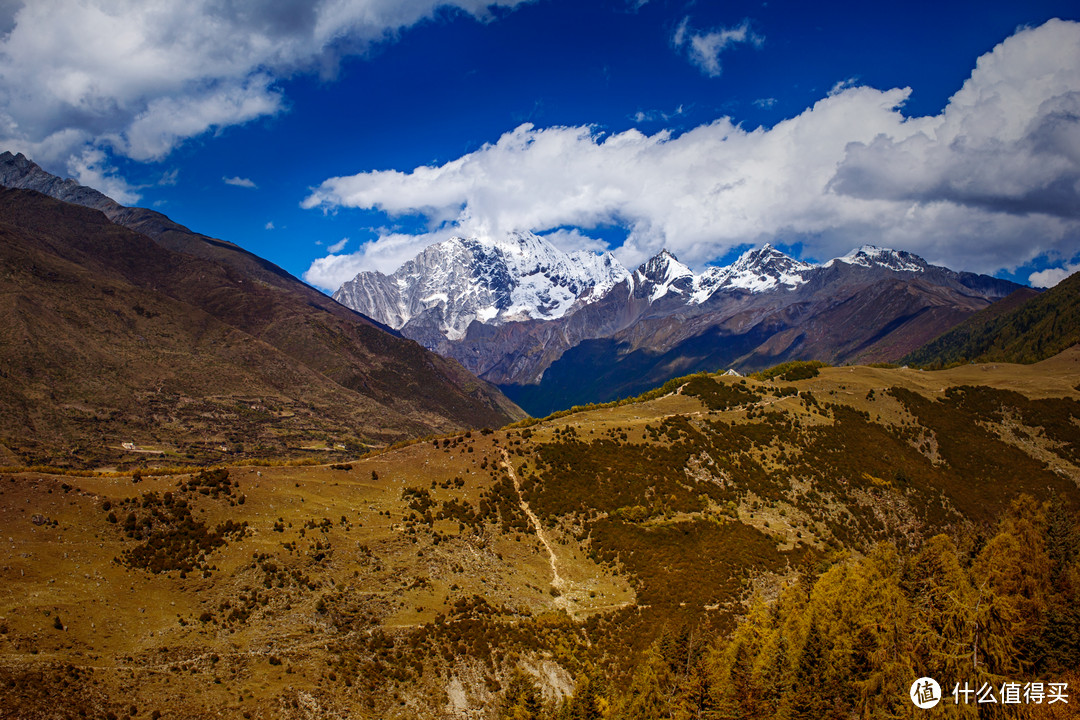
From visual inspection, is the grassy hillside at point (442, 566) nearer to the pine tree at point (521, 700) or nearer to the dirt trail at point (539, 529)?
Result: the pine tree at point (521, 700)

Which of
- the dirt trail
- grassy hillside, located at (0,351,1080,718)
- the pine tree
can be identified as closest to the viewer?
grassy hillside, located at (0,351,1080,718)

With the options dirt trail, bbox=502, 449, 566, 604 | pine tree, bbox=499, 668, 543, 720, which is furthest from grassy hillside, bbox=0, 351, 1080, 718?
dirt trail, bbox=502, 449, 566, 604

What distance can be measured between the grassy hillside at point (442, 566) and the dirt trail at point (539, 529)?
1.06 feet

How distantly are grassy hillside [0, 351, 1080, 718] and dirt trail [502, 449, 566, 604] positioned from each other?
12.8 inches

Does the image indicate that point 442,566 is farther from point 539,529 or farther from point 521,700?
point 521,700

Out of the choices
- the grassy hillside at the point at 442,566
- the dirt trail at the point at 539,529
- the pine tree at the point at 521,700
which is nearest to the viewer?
the grassy hillside at the point at 442,566

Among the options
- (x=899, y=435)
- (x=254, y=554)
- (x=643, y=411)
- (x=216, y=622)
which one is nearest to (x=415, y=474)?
(x=254, y=554)

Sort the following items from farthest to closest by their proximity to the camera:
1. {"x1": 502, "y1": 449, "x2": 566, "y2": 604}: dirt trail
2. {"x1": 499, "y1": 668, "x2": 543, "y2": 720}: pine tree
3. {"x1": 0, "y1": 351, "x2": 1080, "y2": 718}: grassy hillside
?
1. {"x1": 502, "y1": 449, "x2": 566, "y2": 604}: dirt trail
2. {"x1": 499, "y1": 668, "x2": 543, "y2": 720}: pine tree
3. {"x1": 0, "y1": 351, "x2": 1080, "y2": 718}: grassy hillside

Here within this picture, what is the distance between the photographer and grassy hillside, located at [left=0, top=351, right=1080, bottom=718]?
123 feet

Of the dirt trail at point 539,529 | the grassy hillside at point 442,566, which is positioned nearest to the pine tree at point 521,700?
the grassy hillside at point 442,566

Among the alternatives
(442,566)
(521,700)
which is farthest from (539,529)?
(521,700)

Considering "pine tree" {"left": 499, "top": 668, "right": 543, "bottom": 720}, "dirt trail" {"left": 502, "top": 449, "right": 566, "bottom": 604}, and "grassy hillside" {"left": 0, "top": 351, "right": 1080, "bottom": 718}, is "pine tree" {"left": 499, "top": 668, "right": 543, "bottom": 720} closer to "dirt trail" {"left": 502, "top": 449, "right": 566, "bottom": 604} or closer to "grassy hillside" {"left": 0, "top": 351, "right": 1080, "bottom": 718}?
"grassy hillside" {"left": 0, "top": 351, "right": 1080, "bottom": 718}

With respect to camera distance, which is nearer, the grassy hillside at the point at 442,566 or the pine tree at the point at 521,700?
the grassy hillside at the point at 442,566

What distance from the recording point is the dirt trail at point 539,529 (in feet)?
189
